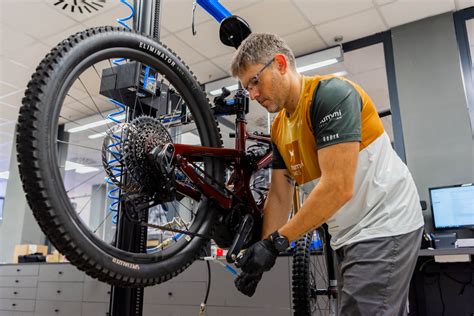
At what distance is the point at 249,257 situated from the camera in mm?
1043

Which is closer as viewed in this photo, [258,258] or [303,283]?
[258,258]

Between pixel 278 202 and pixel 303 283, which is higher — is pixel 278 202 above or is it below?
above

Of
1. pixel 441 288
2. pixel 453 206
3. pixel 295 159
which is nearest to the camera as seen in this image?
pixel 295 159

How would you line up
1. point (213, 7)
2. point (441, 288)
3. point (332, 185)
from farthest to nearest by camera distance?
point (441, 288), point (213, 7), point (332, 185)

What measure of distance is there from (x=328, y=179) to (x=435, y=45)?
3.36 m

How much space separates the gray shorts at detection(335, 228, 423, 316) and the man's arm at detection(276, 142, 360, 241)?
0.19 m

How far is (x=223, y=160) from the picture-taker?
1.32m

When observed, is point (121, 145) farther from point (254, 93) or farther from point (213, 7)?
point (213, 7)

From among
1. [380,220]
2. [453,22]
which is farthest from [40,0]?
[453,22]

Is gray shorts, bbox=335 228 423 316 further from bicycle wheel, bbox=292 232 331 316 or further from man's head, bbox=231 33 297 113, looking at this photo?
bicycle wheel, bbox=292 232 331 316

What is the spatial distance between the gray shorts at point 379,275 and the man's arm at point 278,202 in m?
0.29

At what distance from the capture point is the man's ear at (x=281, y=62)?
117 centimetres

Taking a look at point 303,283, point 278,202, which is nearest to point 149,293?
point 303,283

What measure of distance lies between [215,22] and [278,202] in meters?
2.97
